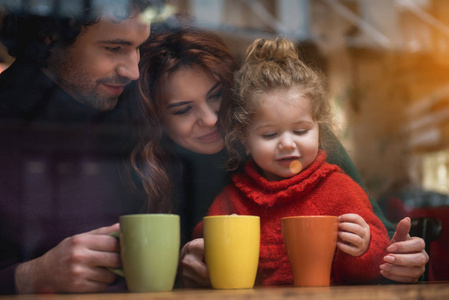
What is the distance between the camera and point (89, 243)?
28.4 inches

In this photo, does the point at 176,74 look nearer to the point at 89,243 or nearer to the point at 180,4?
the point at 180,4

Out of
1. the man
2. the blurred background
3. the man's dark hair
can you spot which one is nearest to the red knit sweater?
the man

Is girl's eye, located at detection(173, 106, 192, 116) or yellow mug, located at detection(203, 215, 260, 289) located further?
girl's eye, located at detection(173, 106, 192, 116)

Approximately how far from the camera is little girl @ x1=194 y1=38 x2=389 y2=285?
0.88 metres

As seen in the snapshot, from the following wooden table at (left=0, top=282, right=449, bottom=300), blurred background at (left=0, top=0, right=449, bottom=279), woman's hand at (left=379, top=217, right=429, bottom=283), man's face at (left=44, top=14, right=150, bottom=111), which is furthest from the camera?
blurred background at (left=0, top=0, right=449, bottom=279)

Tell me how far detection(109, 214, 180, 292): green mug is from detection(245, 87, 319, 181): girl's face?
321 mm

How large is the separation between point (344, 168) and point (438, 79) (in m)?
1.29

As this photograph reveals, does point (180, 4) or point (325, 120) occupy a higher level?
point (180, 4)

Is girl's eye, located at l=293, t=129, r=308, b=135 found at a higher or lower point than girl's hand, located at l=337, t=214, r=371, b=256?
higher

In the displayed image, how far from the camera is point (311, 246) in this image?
74 cm

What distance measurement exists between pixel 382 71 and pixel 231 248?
1945 millimetres

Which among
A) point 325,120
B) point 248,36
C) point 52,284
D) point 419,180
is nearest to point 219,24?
point 248,36

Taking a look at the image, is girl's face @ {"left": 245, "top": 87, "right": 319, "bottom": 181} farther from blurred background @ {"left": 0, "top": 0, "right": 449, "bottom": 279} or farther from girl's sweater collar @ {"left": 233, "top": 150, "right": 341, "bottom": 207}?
blurred background @ {"left": 0, "top": 0, "right": 449, "bottom": 279}

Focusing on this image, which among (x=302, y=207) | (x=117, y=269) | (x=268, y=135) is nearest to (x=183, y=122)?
(x=268, y=135)
